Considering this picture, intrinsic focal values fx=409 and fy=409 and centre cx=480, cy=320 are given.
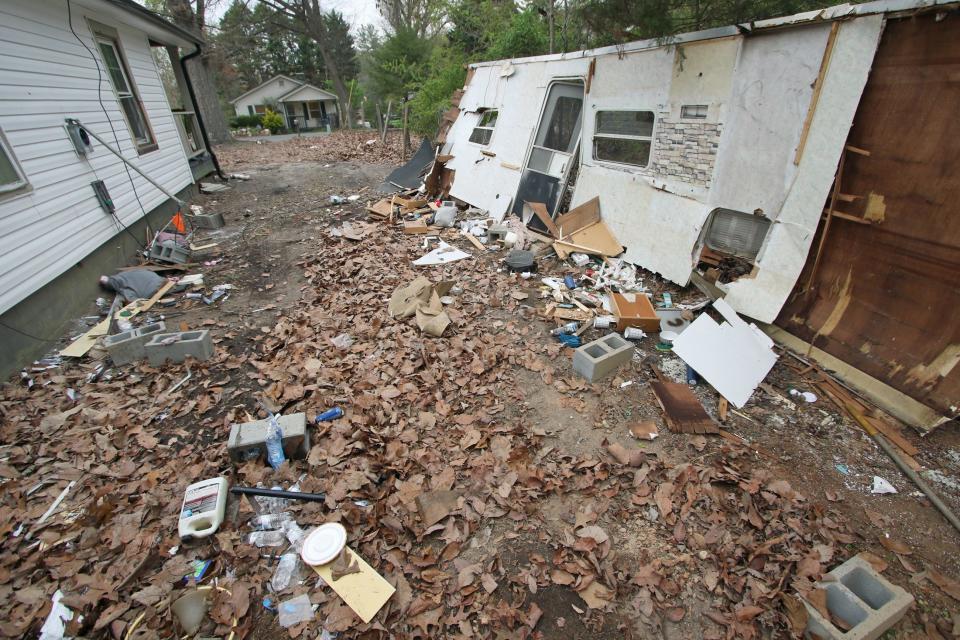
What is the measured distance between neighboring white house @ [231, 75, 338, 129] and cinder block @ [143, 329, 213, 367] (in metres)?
36.8

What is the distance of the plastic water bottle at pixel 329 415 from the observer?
3564 millimetres

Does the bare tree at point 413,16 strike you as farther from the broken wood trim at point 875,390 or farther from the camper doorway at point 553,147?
the broken wood trim at point 875,390

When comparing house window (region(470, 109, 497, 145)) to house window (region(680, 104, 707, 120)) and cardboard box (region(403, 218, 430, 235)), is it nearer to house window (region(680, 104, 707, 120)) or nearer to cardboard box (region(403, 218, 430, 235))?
cardboard box (region(403, 218, 430, 235))

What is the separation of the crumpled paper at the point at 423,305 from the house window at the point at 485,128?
192 inches

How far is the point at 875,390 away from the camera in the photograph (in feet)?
12.1

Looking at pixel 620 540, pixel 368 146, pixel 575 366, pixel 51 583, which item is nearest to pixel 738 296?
pixel 575 366

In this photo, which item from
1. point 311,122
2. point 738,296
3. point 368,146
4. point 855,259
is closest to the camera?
point 855,259

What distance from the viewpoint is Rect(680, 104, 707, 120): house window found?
192 inches

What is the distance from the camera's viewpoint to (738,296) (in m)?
4.65

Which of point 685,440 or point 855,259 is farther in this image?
point 855,259

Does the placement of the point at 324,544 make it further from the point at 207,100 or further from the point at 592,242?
the point at 207,100

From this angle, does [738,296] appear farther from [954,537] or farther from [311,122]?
[311,122]

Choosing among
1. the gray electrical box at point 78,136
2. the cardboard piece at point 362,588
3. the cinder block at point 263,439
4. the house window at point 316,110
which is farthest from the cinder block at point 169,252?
the house window at point 316,110

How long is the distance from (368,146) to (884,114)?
16643mm
